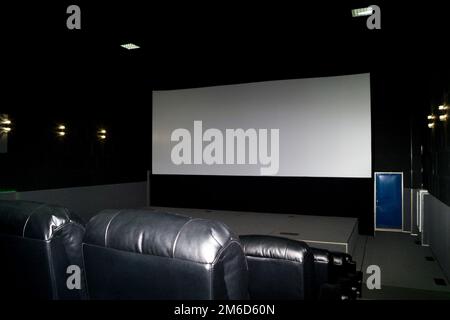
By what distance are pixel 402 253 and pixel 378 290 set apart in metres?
1.78

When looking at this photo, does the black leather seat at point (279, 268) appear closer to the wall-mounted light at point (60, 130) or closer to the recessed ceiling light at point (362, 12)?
the recessed ceiling light at point (362, 12)

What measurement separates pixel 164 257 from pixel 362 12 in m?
3.86

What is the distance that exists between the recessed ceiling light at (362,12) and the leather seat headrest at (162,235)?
3.67 metres

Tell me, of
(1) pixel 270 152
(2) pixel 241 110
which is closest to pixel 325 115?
(1) pixel 270 152

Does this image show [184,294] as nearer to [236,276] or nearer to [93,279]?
[236,276]

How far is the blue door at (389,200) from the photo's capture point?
248 inches

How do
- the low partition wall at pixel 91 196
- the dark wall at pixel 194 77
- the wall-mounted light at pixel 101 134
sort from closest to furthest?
the dark wall at pixel 194 77, the low partition wall at pixel 91 196, the wall-mounted light at pixel 101 134

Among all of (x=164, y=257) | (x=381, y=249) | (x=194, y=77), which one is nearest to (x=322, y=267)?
(x=164, y=257)

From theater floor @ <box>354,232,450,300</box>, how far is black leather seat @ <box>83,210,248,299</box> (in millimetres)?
2838

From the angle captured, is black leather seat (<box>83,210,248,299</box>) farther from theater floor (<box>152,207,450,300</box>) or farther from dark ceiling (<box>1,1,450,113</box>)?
dark ceiling (<box>1,1,450,113</box>)

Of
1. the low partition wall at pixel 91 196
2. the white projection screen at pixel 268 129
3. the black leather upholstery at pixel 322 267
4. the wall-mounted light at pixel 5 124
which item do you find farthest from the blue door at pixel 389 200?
the wall-mounted light at pixel 5 124

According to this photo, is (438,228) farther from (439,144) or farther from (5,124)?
(5,124)

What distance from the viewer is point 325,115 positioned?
590cm

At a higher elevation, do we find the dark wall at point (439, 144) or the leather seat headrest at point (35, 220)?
the dark wall at point (439, 144)
